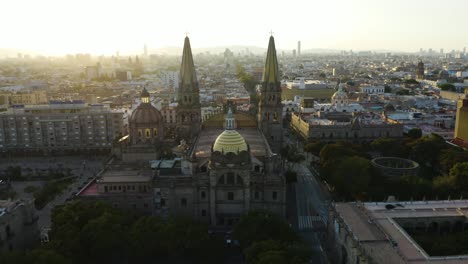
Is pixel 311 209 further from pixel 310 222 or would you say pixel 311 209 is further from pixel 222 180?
pixel 222 180

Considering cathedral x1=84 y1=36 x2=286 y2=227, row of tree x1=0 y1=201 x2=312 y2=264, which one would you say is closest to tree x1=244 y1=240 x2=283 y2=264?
row of tree x1=0 y1=201 x2=312 y2=264

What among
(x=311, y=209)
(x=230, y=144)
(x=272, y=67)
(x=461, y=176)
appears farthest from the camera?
(x=272, y=67)

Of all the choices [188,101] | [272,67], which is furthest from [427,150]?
[188,101]

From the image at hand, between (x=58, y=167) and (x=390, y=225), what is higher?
(x=390, y=225)

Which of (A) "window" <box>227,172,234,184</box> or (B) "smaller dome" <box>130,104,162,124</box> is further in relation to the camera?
(B) "smaller dome" <box>130,104,162,124</box>

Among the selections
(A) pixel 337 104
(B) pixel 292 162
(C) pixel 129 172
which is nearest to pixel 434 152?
(B) pixel 292 162

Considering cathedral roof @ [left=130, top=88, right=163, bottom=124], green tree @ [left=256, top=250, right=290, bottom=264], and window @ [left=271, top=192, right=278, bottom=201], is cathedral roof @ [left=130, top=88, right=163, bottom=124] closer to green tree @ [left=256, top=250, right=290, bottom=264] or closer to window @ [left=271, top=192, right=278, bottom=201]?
window @ [left=271, top=192, right=278, bottom=201]
